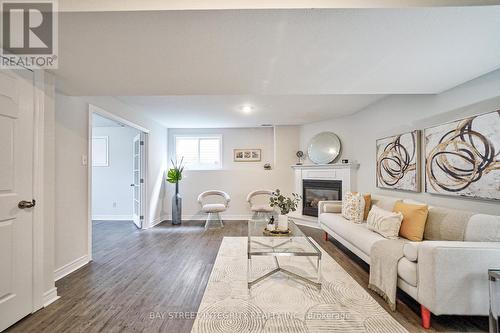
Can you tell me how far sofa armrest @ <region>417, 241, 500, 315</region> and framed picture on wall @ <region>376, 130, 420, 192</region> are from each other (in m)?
1.31

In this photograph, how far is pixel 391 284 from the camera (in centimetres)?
179

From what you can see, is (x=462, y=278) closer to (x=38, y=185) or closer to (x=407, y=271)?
(x=407, y=271)

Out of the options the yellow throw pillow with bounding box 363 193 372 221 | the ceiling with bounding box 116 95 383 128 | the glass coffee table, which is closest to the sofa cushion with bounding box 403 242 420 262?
the glass coffee table

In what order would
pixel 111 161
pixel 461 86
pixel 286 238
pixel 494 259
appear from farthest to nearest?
pixel 111 161, pixel 286 238, pixel 461 86, pixel 494 259

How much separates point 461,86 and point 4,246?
4.44 m

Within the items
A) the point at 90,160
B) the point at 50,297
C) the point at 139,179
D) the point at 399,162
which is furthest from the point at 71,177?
the point at 399,162

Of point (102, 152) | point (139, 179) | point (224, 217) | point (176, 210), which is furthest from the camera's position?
point (224, 217)

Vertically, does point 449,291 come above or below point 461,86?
below

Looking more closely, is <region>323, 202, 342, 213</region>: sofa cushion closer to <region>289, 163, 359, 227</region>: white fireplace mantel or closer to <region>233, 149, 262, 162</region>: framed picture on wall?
<region>289, 163, 359, 227</region>: white fireplace mantel

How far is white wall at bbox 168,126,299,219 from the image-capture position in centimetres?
521

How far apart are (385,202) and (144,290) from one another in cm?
317

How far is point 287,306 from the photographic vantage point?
1792 millimetres

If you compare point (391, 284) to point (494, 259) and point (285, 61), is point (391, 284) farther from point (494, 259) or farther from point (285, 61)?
point (285, 61)

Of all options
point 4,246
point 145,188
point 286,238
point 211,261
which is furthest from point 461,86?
point 145,188
